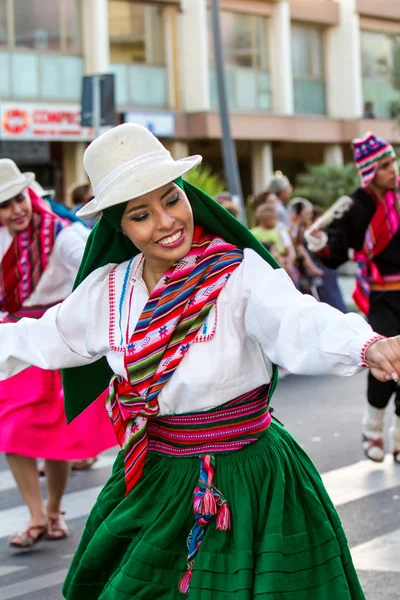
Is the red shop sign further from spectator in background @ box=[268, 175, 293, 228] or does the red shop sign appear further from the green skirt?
the green skirt

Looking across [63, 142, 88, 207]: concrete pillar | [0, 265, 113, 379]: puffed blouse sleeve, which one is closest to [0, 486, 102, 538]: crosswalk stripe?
[0, 265, 113, 379]: puffed blouse sleeve

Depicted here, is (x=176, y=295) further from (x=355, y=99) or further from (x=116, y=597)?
(x=355, y=99)

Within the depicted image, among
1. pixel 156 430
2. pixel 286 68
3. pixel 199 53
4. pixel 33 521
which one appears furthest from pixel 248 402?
pixel 286 68

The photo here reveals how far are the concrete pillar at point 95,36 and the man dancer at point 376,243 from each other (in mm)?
24012

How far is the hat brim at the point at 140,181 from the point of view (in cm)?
334

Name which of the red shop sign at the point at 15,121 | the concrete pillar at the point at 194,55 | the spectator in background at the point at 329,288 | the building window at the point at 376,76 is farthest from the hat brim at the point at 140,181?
the building window at the point at 376,76

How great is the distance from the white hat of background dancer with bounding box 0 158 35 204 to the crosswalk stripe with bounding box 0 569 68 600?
196 cm

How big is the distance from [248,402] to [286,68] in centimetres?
3400

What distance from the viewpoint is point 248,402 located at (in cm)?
347

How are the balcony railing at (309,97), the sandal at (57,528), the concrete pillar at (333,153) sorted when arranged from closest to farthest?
the sandal at (57,528) → the balcony railing at (309,97) → the concrete pillar at (333,153)

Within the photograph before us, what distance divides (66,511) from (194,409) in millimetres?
3477

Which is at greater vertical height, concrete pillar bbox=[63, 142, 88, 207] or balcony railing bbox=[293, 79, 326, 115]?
balcony railing bbox=[293, 79, 326, 115]

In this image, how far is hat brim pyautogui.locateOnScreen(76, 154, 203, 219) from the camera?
3.34m

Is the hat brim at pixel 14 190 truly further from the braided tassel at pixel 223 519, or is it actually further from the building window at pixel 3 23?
the building window at pixel 3 23
